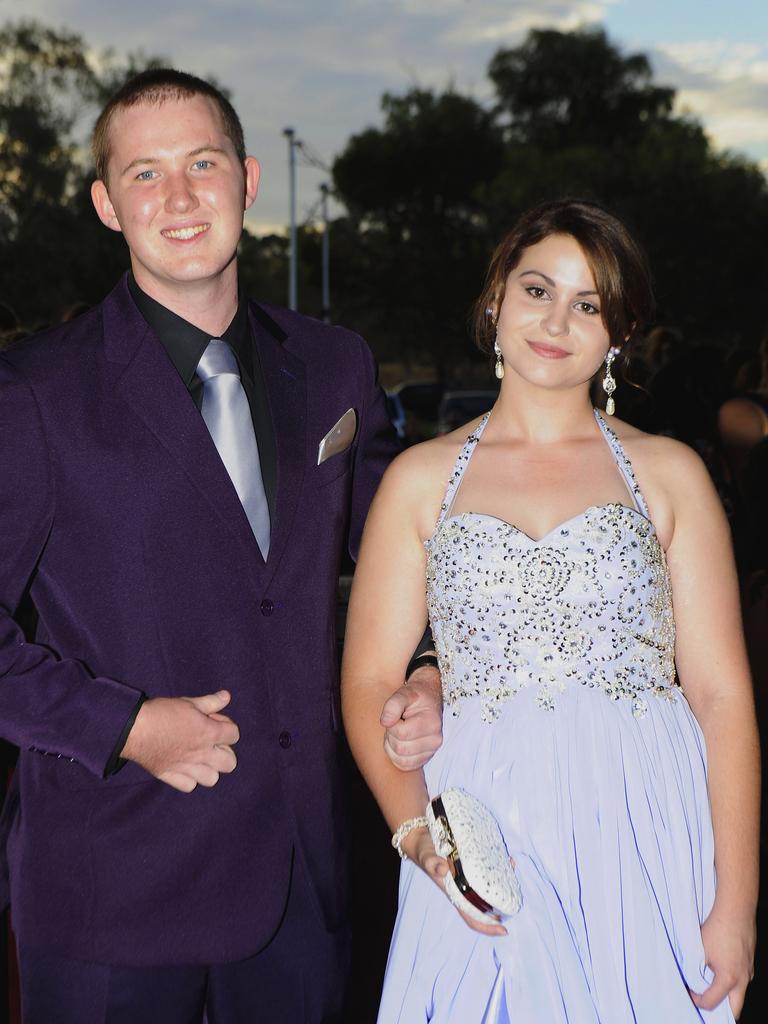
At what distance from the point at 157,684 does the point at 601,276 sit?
52.9 inches

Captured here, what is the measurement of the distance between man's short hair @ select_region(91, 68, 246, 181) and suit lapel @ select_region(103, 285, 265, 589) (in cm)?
47

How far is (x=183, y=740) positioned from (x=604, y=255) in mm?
1439

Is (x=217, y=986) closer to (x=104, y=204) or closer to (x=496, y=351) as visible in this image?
(x=496, y=351)

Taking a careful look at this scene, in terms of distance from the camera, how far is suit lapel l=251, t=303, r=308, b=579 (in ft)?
8.41

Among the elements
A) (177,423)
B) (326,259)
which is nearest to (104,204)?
(177,423)

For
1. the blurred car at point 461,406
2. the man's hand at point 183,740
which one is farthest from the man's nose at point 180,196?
the blurred car at point 461,406

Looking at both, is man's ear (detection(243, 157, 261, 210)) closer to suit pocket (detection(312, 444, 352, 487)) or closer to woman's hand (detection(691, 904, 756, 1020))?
suit pocket (detection(312, 444, 352, 487))

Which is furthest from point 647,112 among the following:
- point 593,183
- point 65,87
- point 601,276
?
point 601,276

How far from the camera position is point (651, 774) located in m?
2.58

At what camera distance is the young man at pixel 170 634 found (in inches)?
93.7

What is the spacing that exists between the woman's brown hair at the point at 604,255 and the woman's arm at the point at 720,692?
325 mm

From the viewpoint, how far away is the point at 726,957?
2.43 m

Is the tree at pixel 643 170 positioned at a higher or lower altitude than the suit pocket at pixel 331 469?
higher

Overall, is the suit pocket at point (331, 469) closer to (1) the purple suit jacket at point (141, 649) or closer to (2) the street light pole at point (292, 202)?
(1) the purple suit jacket at point (141, 649)
